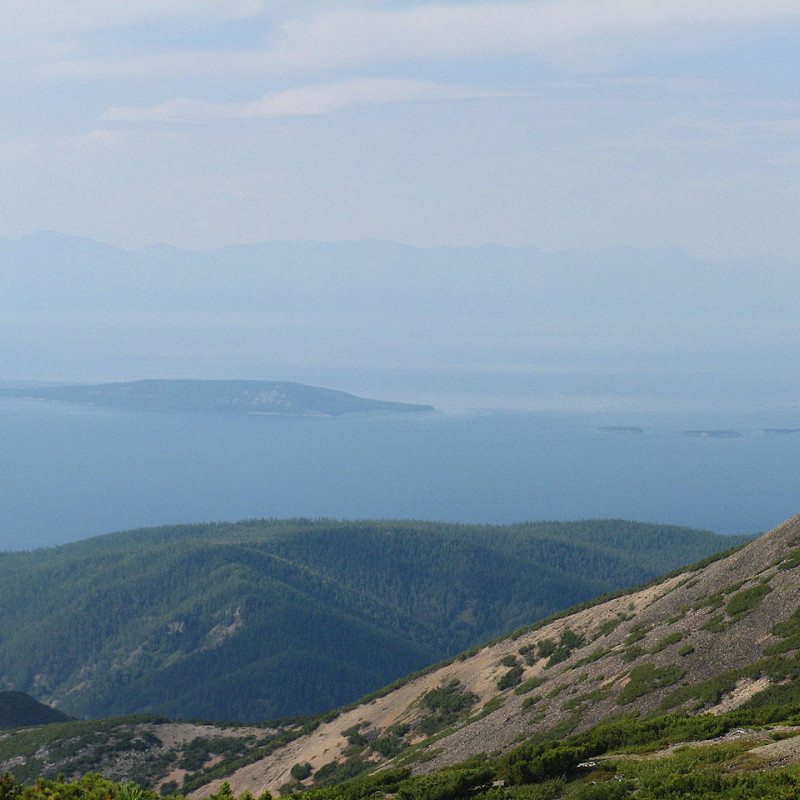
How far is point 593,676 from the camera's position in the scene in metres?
49.1

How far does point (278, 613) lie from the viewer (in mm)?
195000

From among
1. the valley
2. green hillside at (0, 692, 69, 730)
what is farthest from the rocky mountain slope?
green hillside at (0, 692, 69, 730)

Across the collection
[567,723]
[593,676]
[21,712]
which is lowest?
[21,712]

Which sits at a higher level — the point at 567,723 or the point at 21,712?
the point at 567,723

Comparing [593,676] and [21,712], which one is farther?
[21,712]

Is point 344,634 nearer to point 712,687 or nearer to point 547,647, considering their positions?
point 547,647

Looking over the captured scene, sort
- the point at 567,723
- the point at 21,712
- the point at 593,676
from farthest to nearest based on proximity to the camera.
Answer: the point at 21,712 → the point at 593,676 → the point at 567,723

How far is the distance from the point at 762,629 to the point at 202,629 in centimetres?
17119

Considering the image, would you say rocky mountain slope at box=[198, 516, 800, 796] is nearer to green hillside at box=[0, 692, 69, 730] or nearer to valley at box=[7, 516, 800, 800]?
valley at box=[7, 516, 800, 800]

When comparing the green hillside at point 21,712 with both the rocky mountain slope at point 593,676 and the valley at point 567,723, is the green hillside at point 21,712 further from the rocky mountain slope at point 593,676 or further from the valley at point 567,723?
the rocky mountain slope at point 593,676

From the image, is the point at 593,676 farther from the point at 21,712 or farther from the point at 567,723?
the point at 21,712

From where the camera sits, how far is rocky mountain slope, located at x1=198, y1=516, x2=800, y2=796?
41.7 meters

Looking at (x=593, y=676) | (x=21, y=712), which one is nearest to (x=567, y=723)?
(x=593, y=676)

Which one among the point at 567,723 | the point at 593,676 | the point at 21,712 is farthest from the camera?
the point at 21,712
